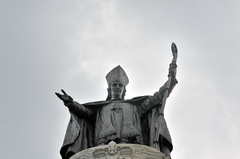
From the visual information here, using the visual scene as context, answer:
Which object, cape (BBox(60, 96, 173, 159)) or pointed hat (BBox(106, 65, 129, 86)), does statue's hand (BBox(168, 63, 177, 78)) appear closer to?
cape (BBox(60, 96, 173, 159))

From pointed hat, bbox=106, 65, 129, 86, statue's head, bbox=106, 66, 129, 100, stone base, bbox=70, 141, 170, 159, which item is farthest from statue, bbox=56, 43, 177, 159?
stone base, bbox=70, 141, 170, 159

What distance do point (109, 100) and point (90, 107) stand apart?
95 cm

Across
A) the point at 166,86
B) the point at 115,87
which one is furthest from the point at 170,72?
the point at 115,87

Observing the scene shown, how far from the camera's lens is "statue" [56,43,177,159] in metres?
17.0

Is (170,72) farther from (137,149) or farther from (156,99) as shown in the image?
(137,149)

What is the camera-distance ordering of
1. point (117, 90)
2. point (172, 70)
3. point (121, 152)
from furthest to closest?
point (117, 90) → point (172, 70) → point (121, 152)

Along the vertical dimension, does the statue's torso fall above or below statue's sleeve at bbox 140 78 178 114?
below

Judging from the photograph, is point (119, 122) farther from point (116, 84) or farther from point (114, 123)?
point (116, 84)

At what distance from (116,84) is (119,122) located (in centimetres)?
247

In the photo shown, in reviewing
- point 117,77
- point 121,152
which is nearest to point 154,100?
point 117,77

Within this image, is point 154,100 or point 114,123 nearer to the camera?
point 114,123

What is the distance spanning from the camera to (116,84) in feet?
64.0

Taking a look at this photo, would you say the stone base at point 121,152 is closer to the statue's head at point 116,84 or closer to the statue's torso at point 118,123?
the statue's torso at point 118,123

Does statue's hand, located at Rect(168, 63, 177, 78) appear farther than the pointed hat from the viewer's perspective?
No
